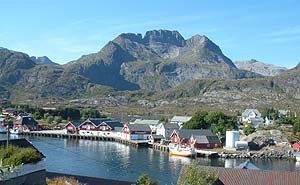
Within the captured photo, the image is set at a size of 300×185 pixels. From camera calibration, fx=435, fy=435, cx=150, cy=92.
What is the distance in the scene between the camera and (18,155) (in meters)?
19.5

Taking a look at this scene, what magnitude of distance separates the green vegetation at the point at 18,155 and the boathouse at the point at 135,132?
43.0m

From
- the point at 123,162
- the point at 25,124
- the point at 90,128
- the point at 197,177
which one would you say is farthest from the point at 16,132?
the point at 197,177

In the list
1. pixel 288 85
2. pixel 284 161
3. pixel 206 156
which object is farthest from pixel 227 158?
pixel 288 85

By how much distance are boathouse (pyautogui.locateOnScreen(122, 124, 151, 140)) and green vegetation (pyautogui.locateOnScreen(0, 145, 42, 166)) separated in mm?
43004

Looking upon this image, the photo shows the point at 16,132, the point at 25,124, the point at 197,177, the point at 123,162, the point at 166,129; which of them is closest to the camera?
the point at 197,177

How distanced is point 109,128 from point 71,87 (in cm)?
12558

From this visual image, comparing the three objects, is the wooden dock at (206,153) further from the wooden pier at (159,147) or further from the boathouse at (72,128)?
the boathouse at (72,128)

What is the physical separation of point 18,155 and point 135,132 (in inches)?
1779

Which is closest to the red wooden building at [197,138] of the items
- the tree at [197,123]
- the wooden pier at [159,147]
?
the wooden pier at [159,147]

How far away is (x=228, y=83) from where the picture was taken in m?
177

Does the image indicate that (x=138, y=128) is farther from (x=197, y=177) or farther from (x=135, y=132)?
(x=197, y=177)

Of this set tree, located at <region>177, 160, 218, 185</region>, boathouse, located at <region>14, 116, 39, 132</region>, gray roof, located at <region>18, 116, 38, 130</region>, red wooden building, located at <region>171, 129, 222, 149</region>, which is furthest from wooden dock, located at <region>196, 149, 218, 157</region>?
gray roof, located at <region>18, 116, 38, 130</region>

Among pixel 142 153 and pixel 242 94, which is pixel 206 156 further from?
pixel 242 94

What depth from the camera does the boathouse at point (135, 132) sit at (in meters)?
64.0
